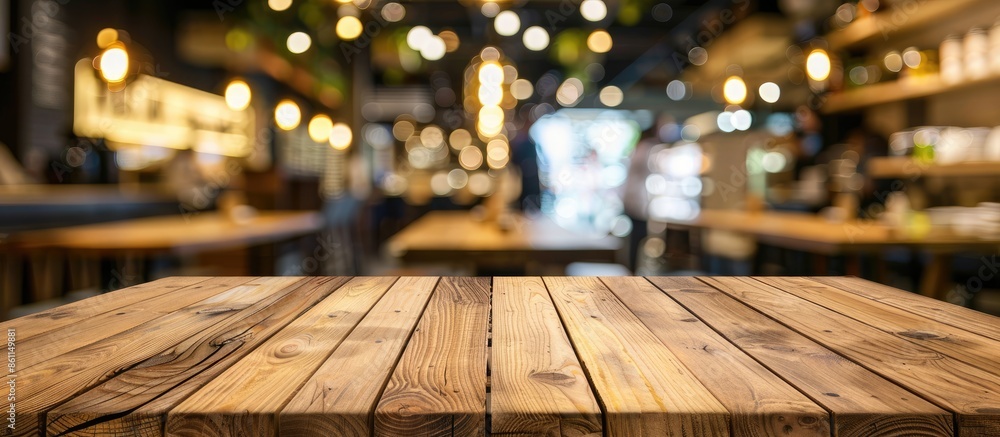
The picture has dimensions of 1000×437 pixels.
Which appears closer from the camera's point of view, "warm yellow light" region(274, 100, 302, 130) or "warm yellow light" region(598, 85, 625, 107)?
"warm yellow light" region(274, 100, 302, 130)

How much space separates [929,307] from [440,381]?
1102 millimetres

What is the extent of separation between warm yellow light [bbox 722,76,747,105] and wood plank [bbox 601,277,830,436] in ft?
14.0

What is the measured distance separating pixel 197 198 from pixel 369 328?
5505 millimetres

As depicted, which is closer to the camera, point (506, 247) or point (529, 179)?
point (506, 247)

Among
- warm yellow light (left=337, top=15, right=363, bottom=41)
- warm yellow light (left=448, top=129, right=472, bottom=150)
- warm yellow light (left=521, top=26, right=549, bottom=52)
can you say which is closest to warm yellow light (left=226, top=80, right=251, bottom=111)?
warm yellow light (left=337, top=15, right=363, bottom=41)

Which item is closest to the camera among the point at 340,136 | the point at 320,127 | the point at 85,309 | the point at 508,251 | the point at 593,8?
the point at 85,309

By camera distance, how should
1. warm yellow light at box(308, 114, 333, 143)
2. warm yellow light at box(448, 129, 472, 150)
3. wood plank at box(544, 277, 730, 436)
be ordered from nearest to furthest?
1. wood plank at box(544, 277, 730, 436)
2. warm yellow light at box(308, 114, 333, 143)
3. warm yellow light at box(448, 129, 472, 150)

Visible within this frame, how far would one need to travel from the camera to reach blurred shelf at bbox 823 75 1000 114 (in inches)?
161

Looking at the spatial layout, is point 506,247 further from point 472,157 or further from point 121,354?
point 472,157

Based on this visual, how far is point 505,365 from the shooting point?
886 mm

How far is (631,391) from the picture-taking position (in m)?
0.79

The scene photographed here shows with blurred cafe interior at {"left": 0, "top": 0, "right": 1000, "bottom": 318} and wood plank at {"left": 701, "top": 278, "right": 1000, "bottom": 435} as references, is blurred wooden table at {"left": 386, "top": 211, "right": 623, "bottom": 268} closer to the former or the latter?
blurred cafe interior at {"left": 0, "top": 0, "right": 1000, "bottom": 318}

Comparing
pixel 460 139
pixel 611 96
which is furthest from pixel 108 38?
pixel 460 139

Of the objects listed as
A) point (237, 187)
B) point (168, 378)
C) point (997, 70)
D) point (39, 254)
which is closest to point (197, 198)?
point (237, 187)
